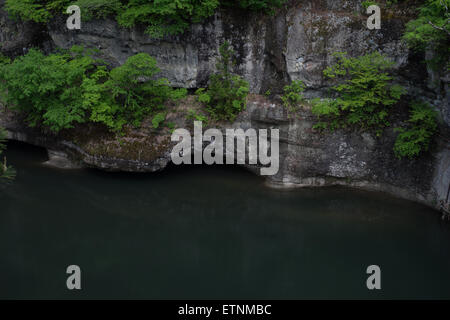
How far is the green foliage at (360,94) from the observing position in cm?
1256

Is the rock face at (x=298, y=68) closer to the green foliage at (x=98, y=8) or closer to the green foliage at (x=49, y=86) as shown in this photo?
the green foliage at (x=98, y=8)

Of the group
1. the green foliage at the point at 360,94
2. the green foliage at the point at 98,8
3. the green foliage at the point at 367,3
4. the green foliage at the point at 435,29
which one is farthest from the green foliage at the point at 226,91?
the green foliage at the point at 435,29

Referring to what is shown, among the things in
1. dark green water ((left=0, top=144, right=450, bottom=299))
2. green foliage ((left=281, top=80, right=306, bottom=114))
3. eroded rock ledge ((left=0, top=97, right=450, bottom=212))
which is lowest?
dark green water ((left=0, top=144, right=450, bottom=299))

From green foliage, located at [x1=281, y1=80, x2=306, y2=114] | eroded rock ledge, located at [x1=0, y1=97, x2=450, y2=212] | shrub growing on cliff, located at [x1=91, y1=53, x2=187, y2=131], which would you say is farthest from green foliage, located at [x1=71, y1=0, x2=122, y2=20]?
green foliage, located at [x1=281, y1=80, x2=306, y2=114]

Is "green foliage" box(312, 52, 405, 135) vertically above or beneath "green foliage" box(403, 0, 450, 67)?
beneath

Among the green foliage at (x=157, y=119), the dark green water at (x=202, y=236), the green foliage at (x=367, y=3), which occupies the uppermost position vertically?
the green foliage at (x=367, y=3)

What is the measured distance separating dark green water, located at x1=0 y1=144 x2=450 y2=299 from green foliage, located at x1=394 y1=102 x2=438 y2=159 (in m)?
1.80

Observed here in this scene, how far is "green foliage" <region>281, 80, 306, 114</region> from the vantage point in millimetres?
13867

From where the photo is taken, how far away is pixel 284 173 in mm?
14211

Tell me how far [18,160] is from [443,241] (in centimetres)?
1521

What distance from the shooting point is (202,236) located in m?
12.1

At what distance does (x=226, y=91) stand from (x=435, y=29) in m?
6.51

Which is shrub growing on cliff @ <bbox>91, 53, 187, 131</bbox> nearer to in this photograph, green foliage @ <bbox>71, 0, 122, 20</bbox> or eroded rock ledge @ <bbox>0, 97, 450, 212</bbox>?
eroded rock ledge @ <bbox>0, 97, 450, 212</bbox>

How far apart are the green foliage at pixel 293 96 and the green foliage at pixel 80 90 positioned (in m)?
3.69
